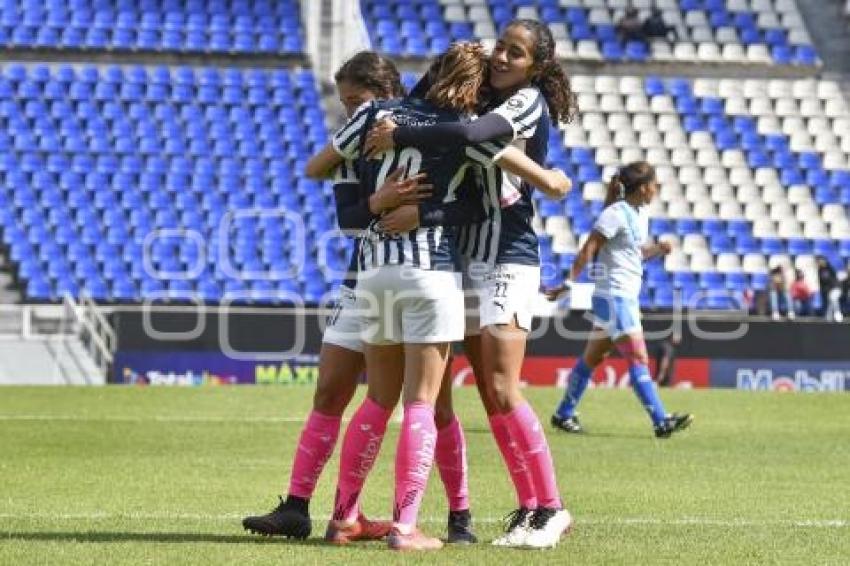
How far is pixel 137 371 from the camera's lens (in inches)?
977

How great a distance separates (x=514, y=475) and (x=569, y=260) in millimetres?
23660

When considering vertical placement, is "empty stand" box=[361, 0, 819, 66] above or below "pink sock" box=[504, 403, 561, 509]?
above

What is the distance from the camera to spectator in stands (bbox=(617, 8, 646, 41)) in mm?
36250

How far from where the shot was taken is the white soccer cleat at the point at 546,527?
7.54 m

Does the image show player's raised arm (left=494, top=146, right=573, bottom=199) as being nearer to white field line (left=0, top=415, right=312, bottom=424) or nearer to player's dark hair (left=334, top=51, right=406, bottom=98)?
player's dark hair (left=334, top=51, right=406, bottom=98)

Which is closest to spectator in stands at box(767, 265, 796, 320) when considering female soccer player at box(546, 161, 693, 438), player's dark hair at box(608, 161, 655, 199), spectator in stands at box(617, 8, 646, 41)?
spectator in stands at box(617, 8, 646, 41)

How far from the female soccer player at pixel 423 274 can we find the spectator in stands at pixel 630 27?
29.3m

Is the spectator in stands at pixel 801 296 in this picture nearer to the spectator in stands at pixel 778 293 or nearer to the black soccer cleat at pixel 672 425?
the spectator in stands at pixel 778 293

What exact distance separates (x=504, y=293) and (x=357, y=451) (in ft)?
2.90

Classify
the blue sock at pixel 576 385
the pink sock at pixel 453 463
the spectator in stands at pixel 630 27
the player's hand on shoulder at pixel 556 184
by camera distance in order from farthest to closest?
the spectator in stands at pixel 630 27 → the blue sock at pixel 576 385 → the pink sock at pixel 453 463 → the player's hand on shoulder at pixel 556 184

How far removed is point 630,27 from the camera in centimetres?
3625

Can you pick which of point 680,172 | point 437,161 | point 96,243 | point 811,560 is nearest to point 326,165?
point 437,161

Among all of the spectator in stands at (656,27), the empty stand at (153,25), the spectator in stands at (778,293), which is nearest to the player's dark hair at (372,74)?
the spectator in stands at (778,293)

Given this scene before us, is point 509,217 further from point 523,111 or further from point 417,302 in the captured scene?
point 417,302
